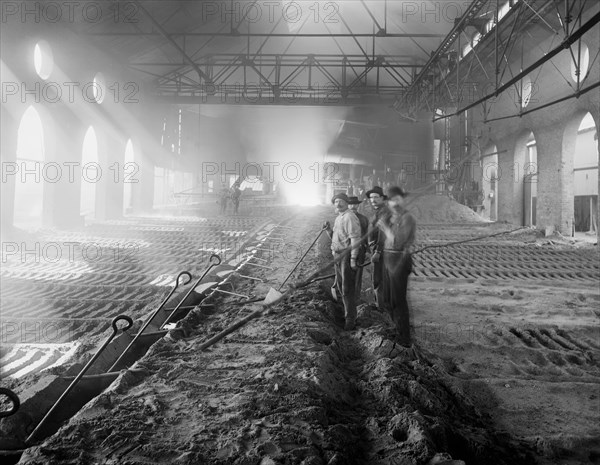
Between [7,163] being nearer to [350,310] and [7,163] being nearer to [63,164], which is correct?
[63,164]

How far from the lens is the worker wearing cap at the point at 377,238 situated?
6.22 m

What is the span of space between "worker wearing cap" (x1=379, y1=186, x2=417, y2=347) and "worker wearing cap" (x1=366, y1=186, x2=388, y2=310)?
24 centimetres

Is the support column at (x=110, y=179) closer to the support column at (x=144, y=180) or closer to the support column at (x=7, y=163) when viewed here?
the support column at (x=144, y=180)

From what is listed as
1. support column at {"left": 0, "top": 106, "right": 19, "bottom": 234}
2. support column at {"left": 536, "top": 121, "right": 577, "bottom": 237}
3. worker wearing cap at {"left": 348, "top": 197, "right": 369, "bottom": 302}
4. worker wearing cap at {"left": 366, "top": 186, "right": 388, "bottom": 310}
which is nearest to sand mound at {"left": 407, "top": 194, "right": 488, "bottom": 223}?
support column at {"left": 536, "top": 121, "right": 577, "bottom": 237}

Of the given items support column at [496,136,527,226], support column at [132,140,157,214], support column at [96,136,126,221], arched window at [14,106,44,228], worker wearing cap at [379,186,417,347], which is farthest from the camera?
arched window at [14,106,44,228]

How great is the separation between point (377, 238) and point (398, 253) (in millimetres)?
1157

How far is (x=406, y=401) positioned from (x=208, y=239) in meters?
11.8

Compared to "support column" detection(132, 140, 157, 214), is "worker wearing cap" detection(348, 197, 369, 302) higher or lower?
lower

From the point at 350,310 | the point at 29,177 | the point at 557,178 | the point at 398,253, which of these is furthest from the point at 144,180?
the point at 398,253

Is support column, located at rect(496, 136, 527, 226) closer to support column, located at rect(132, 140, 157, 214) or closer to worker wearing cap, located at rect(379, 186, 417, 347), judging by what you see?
worker wearing cap, located at rect(379, 186, 417, 347)

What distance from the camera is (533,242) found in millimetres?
15828

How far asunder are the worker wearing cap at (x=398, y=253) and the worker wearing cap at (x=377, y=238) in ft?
0.78

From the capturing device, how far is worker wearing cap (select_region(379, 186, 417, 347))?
5.52 metres

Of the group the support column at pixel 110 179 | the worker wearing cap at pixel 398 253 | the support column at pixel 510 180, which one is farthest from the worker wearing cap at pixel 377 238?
the support column at pixel 110 179
